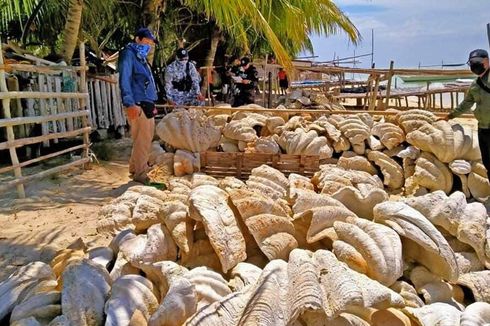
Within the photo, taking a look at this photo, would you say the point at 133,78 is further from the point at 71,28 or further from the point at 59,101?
the point at 71,28

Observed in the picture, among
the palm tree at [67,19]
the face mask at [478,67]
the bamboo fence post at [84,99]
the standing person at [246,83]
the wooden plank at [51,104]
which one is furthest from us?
the standing person at [246,83]

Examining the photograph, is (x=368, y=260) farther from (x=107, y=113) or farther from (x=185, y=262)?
(x=107, y=113)

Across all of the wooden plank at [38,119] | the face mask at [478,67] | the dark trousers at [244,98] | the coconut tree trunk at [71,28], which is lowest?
the wooden plank at [38,119]

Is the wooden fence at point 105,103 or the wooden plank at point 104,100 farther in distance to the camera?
the wooden plank at point 104,100

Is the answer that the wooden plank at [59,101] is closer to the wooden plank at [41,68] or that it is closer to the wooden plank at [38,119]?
the wooden plank at [41,68]

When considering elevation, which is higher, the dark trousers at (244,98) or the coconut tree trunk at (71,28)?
the coconut tree trunk at (71,28)

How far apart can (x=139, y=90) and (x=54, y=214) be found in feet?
5.59

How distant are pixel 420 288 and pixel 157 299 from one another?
1560 mm

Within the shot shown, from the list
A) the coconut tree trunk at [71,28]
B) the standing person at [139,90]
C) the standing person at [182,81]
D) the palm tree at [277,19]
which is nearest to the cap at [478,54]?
the palm tree at [277,19]

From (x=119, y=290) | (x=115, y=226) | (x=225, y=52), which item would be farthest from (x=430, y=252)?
(x=225, y=52)

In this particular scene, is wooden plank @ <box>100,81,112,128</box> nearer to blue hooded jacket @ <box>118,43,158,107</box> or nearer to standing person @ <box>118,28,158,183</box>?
standing person @ <box>118,28,158,183</box>

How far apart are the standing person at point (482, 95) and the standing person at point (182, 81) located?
3.98 metres

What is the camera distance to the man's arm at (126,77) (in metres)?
5.34

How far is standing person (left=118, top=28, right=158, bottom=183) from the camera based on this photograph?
17.7 ft
